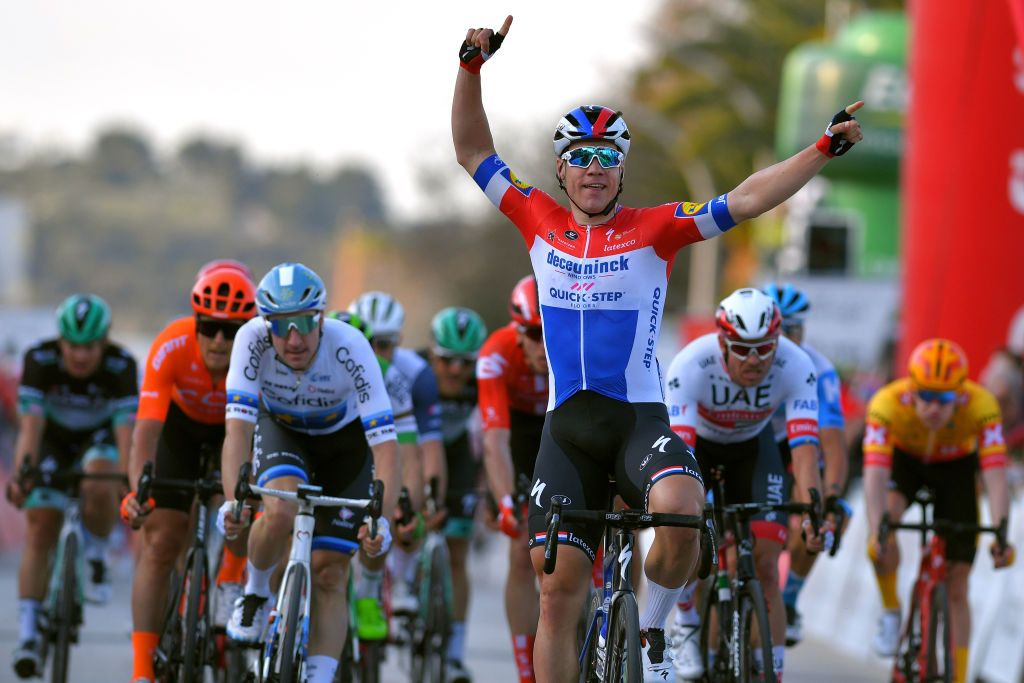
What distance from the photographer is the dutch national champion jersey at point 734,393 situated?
844 centimetres

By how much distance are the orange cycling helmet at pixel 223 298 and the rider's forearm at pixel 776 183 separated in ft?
9.96

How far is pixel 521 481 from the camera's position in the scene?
384 inches

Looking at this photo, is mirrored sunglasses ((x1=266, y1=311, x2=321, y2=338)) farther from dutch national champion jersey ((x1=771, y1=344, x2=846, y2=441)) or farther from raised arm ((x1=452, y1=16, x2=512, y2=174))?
dutch national champion jersey ((x1=771, y1=344, x2=846, y2=441))

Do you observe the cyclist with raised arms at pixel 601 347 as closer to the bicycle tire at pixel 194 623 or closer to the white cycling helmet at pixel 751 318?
the white cycling helmet at pixel 751 318

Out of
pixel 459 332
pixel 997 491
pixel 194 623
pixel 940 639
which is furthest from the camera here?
pixel 459 332

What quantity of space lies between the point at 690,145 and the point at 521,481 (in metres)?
36.0

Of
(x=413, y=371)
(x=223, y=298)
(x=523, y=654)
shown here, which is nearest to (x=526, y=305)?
(x=413, y=371)

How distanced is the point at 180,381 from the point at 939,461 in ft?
14.8

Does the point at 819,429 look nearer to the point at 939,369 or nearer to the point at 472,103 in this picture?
the point at 939,369

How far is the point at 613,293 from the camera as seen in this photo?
21.6 feet

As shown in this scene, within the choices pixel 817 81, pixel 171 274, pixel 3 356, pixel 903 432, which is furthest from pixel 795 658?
pixel 171 274

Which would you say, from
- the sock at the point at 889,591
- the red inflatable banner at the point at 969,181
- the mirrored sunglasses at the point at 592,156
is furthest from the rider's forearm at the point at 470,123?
the red inflatable banner at the point at 969,181

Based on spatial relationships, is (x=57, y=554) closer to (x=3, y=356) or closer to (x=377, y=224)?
(x=3, y=356)

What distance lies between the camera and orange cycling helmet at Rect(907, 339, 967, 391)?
9.63m
